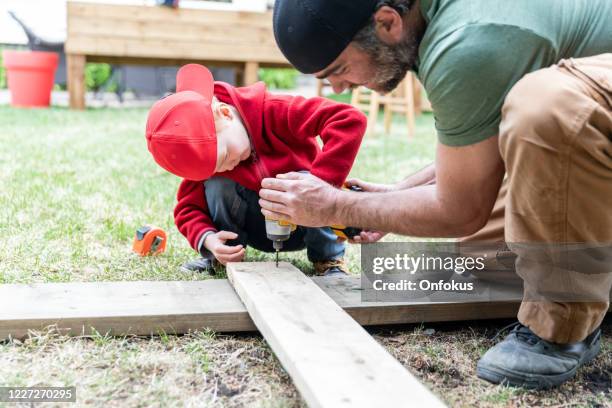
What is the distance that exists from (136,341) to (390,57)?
3.19 feet

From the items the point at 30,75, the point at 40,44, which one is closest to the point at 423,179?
the point at 30,75

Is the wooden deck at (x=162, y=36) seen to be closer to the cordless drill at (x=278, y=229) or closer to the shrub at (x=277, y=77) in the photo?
the shrub at (x=277, y=77)

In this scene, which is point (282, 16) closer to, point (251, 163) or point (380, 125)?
point (251, 163)

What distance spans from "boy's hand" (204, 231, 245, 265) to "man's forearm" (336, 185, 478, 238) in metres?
0.51

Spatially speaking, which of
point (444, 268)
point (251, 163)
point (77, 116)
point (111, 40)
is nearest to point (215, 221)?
point (251, 163)

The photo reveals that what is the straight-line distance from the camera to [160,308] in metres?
1.72

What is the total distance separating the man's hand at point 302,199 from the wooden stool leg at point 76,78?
7.45 metres

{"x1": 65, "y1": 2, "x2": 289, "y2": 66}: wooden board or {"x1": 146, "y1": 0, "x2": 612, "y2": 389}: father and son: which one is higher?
{"x1": 146, "y1": 0, "x2": 612, "y2": 389}: father and son

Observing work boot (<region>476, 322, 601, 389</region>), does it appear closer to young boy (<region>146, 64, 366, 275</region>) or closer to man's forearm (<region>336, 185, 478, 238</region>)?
man's forearm (<region>336, 185, 478, 238</region>)

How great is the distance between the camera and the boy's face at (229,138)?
1984 millimetres

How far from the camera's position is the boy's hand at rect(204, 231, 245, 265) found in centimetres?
208

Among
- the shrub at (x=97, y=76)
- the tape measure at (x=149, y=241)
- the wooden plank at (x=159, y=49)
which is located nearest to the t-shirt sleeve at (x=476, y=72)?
the tape measure at (x=149, y=241)

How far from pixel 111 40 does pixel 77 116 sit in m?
1.27

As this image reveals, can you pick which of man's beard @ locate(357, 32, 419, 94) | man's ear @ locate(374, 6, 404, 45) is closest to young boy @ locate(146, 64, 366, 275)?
man's beard @ locate(357, 32, 419, 94)
